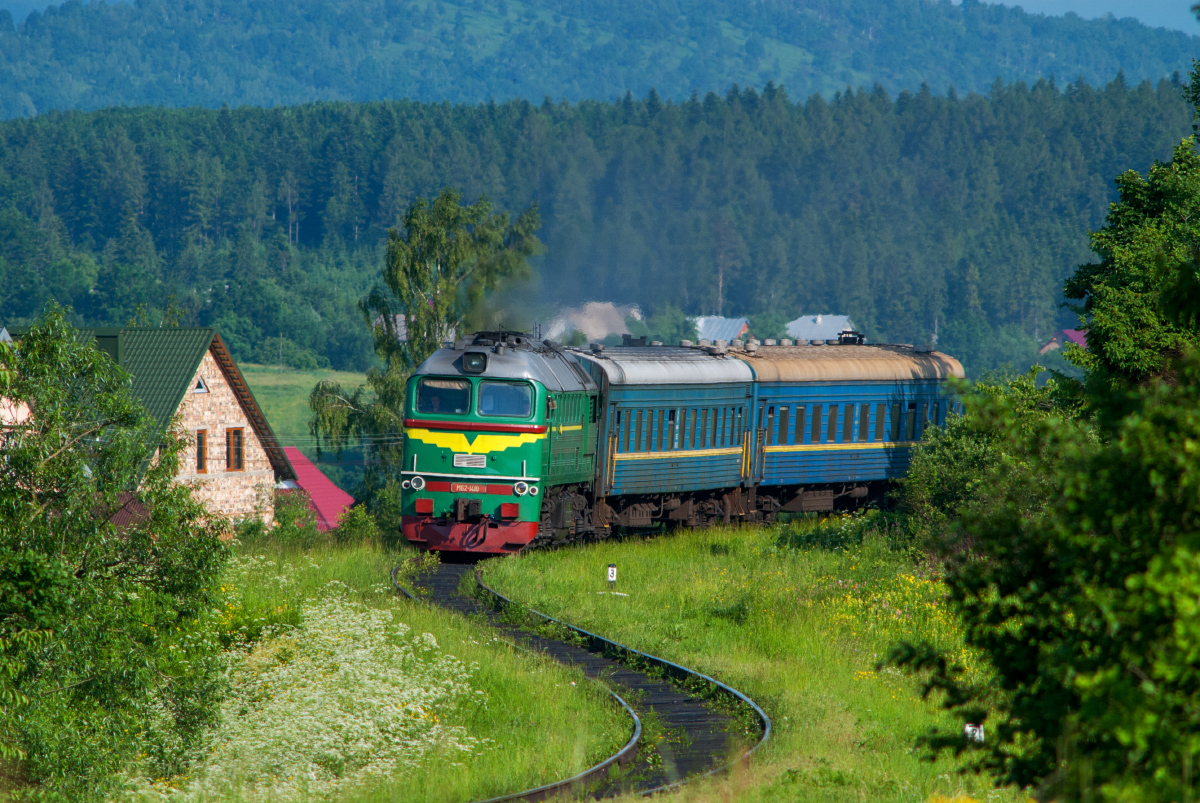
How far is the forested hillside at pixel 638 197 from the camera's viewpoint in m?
131

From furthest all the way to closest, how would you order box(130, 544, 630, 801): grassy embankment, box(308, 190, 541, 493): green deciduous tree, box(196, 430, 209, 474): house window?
box(308, 190, 541, 493): green deciduous tree → box(196, 430, 209, 474): house window → box(130, 544, 630, 801): grassy embankment

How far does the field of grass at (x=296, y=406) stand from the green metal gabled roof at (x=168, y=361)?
3427 cm

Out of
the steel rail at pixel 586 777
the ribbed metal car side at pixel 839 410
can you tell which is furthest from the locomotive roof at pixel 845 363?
the steel rail at pixel 586 777

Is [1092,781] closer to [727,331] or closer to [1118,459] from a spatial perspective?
[1118,459]

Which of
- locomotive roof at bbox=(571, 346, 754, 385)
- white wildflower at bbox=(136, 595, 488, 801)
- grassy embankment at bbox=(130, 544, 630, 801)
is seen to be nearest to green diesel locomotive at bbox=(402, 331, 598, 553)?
locomotive roof at bbox=(571, 346, 754, 385)

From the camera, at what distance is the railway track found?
11.7 m

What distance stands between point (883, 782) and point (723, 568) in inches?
432

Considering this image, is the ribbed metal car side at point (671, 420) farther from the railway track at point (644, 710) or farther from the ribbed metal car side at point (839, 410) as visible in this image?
the railway track at point (644, 710)

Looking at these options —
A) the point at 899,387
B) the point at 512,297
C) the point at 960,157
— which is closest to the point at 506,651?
the point at 899,387

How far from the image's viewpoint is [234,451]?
153 feet

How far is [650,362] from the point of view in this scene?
2538 cm

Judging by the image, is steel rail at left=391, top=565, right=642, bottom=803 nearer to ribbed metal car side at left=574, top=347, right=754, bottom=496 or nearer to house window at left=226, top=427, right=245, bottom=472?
ribbed metal car side at left=574, top=347, right=754, bottom=496

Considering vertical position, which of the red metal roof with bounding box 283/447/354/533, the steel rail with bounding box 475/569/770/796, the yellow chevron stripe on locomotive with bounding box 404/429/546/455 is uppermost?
the yellow chevron stripe on locomotive with bounding box 404/429/546/455

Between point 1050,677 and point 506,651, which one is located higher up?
point 1050,677
